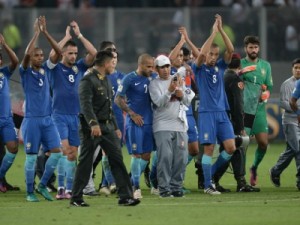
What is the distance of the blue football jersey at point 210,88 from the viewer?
20.5 m

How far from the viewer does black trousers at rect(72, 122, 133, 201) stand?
17.6 meters

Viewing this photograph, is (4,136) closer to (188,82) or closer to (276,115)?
(188,82)

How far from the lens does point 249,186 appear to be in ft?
68.6

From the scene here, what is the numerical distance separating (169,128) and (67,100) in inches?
73.6

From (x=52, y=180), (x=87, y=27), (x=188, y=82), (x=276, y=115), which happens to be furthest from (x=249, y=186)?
(x=87, y=27)

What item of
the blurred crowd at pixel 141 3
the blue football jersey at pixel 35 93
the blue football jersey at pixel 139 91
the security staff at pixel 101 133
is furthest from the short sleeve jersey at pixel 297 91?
the blurred crowd at pixel 141 3

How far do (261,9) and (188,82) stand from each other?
1344cm

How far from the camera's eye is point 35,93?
19391mm

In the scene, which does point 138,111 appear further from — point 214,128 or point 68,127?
point 214,128

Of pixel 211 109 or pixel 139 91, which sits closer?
pixel 139 91

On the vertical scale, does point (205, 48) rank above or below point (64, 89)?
above

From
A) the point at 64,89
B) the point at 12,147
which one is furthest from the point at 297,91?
the point at 12,147

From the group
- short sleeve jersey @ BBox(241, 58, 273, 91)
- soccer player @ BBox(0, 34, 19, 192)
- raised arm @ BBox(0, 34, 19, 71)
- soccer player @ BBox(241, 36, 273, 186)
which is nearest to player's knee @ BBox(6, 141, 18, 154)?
soccer player @ BBox(0, 34, 19, 192)

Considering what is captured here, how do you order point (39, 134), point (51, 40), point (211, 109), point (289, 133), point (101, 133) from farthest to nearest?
point (289, 133) < point (211, 109) < point (39, 134) < point (51, 40) < point (101, 133)
